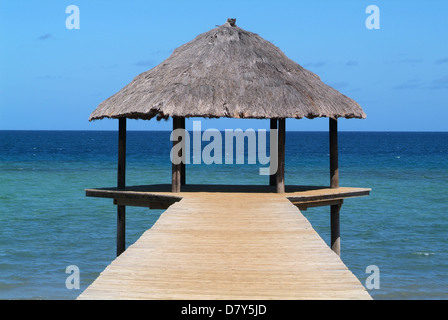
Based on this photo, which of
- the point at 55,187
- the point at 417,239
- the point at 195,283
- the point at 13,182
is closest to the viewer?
the point at 195,283

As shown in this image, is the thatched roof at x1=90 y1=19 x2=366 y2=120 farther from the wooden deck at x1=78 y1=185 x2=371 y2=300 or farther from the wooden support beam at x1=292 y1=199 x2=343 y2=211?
the wooden deck at x1=78 y1=185 x2=371 y2=300

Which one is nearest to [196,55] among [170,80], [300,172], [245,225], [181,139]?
[170,80]

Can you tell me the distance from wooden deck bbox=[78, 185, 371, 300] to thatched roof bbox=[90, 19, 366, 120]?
2.34 meters

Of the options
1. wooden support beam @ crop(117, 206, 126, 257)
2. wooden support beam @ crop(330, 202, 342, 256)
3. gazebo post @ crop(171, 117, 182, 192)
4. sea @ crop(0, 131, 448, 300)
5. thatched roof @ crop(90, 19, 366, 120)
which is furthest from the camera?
sea @ crop(0, 131, 448, 300)

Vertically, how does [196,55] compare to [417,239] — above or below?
above

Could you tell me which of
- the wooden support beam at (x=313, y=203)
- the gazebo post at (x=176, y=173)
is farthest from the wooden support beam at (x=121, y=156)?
the wooden support beam at (x=313, y=203)

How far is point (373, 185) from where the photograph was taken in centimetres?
3822

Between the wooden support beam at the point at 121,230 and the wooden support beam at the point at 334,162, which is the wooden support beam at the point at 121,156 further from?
the wooden support beam at the point at 334,162

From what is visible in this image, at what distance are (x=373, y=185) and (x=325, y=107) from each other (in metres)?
26.3

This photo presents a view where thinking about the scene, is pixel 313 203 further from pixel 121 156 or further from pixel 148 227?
pixel 148 227

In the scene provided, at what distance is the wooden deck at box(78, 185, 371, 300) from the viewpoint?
220 inches

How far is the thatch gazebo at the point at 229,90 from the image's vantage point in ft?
40.2

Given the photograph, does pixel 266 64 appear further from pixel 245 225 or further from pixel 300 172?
pixel 300 172

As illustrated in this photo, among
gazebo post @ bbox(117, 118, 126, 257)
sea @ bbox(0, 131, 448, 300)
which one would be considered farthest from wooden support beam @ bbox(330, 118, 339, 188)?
gazebo post @ bbox(117, 118, 126, 257)
